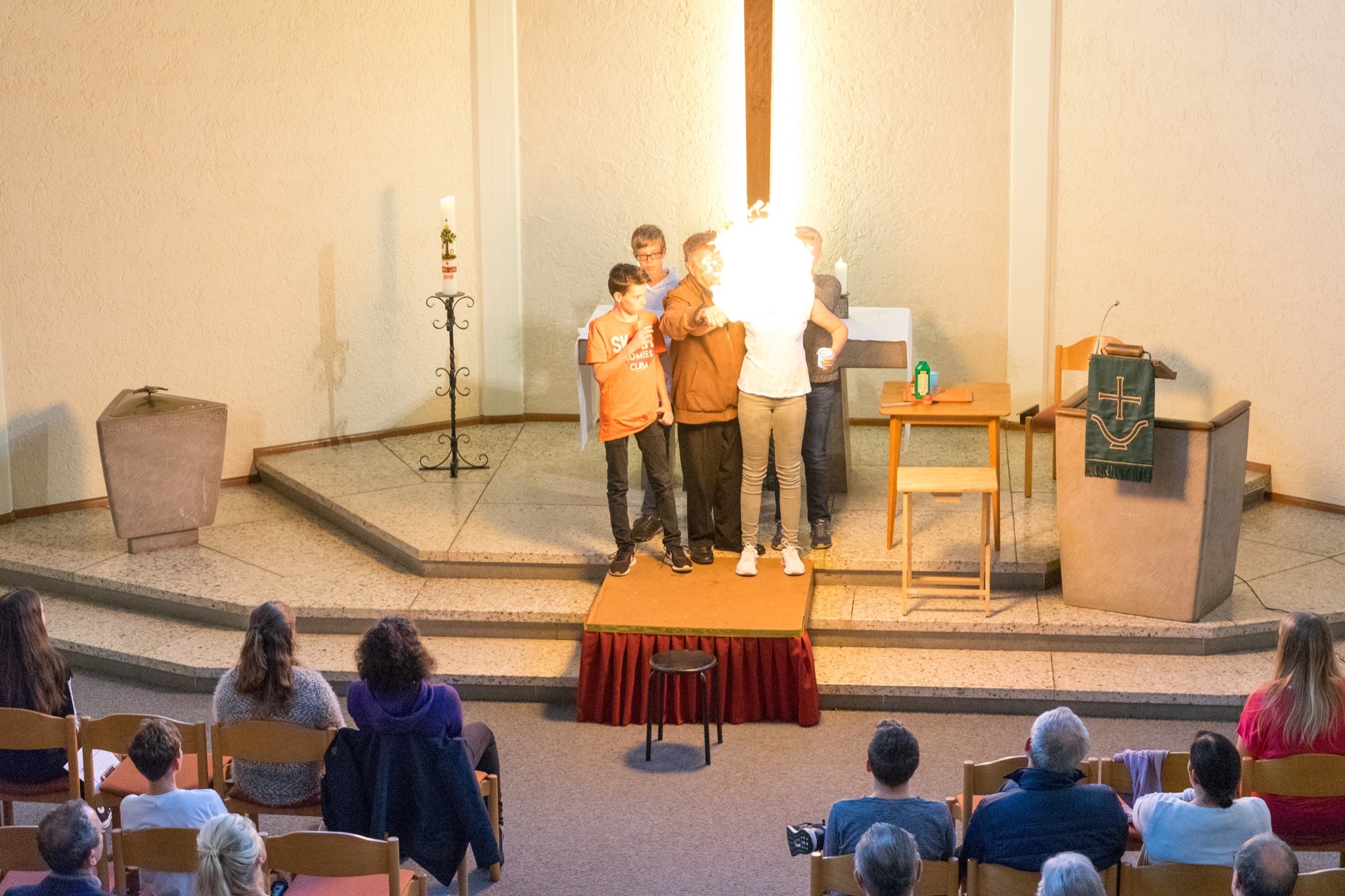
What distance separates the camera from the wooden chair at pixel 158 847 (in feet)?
13.4

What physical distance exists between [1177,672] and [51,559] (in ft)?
18.7

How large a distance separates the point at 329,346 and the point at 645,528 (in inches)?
123

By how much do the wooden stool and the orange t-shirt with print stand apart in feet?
3.97

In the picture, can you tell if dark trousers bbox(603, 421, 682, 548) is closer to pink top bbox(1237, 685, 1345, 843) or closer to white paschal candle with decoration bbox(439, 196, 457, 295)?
white paschal candle with decoration bbox(439, 196, 457, 295)

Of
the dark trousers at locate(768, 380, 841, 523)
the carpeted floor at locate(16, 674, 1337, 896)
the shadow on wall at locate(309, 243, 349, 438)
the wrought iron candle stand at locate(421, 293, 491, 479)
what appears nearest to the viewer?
the carpeted floor at locate(16, 674, 1337, 896)

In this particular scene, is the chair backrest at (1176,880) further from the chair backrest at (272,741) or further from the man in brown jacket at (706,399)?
Answer: the man in brown jacket at (706,399)

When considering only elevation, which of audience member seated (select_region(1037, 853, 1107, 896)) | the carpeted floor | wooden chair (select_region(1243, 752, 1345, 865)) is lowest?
the carpeted floor

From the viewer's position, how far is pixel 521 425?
10.1 m

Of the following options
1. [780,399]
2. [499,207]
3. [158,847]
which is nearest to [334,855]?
[158,847]

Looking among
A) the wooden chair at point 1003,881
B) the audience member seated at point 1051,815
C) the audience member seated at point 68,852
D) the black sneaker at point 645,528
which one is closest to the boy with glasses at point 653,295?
the black sneaker at point 645,528

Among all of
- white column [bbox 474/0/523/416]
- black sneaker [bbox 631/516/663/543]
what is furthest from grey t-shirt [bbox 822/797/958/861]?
white column [bbox 474/0/523/416]

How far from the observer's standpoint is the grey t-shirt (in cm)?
407

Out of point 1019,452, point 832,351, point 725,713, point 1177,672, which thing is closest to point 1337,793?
point 1177,672

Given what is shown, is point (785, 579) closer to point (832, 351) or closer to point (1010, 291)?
point (832, 351)
